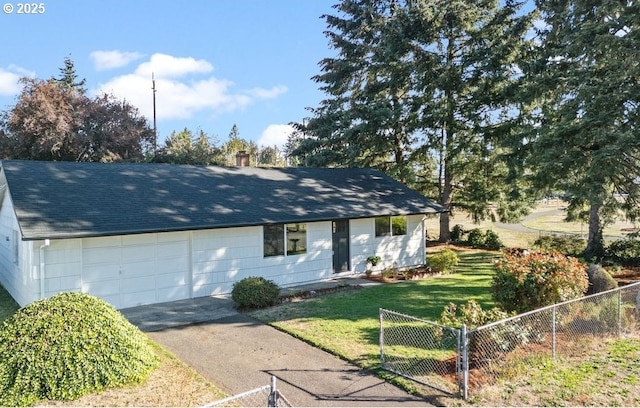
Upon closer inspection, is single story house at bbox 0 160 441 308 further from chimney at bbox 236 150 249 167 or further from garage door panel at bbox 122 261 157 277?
chimney at bbox 236 150 249 167

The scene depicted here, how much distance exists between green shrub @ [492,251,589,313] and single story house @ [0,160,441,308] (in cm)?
740

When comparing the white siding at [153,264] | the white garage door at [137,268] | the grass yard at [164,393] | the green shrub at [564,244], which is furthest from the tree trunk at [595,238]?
the grass yard at [164,393]

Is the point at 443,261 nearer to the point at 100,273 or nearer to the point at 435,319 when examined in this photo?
the point at 435,319

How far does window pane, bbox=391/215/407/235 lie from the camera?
62.4 feet

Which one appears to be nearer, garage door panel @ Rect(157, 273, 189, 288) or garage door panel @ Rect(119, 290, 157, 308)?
garage door panel @ Rect(119, 290, 157, 308)

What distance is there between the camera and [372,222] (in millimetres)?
18109

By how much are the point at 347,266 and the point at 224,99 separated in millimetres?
43484

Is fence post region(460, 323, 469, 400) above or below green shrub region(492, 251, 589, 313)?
below

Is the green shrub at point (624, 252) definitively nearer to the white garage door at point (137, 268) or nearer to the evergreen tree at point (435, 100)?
the evergreen tree at point (435, 100)

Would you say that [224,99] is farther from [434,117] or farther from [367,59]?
[434,117]

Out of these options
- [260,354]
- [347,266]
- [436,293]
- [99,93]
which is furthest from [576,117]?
[99,93]

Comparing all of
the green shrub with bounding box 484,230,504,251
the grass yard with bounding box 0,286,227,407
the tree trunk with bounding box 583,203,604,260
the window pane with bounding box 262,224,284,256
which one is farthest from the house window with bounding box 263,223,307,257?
the green shrub with bounding box 484,230,504,251

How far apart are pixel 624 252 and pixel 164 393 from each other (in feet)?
71.1

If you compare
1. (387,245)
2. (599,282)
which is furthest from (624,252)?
(387,245)
